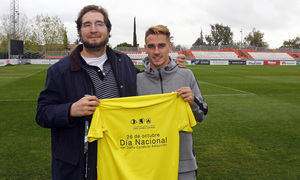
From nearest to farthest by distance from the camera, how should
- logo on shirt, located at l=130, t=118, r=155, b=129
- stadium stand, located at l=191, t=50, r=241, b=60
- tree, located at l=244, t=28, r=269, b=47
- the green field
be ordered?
1. logo on shirt, located at l=130, t=118, r=155, b=129
2. the green field
3. stadium stand, located at l=191, t=50, r=241, b=60
4. tree, located at l=244, t=28, r=269, b=47

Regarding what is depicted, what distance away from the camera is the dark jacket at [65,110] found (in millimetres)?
2211

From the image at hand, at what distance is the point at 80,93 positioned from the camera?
2.31 m

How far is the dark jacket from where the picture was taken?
2211mm

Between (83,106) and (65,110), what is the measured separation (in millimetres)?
140

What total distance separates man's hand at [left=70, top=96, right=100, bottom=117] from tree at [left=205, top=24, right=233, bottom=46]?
299ft

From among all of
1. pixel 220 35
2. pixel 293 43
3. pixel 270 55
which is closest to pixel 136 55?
pixel 270 55

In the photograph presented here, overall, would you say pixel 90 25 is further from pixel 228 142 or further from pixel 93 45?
pixel 228 142

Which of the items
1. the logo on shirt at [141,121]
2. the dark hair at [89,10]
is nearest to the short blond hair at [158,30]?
the dark hair at [89,10]

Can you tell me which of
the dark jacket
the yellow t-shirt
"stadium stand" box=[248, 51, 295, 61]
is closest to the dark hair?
the dark jacket

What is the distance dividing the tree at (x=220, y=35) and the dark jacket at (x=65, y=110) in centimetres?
9089

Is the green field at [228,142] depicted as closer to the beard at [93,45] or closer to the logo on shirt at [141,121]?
the logo on shirt at [141,121]

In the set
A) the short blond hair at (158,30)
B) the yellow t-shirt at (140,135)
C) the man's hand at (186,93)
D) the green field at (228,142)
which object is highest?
the short blond hair at (158,30)

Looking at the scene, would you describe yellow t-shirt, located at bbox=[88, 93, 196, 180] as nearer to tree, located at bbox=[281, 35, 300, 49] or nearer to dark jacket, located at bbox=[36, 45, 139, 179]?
dark jacket, located at bbox=[36, 45, 139, 179]

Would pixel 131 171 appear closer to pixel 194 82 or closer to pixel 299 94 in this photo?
pixel 194 82
